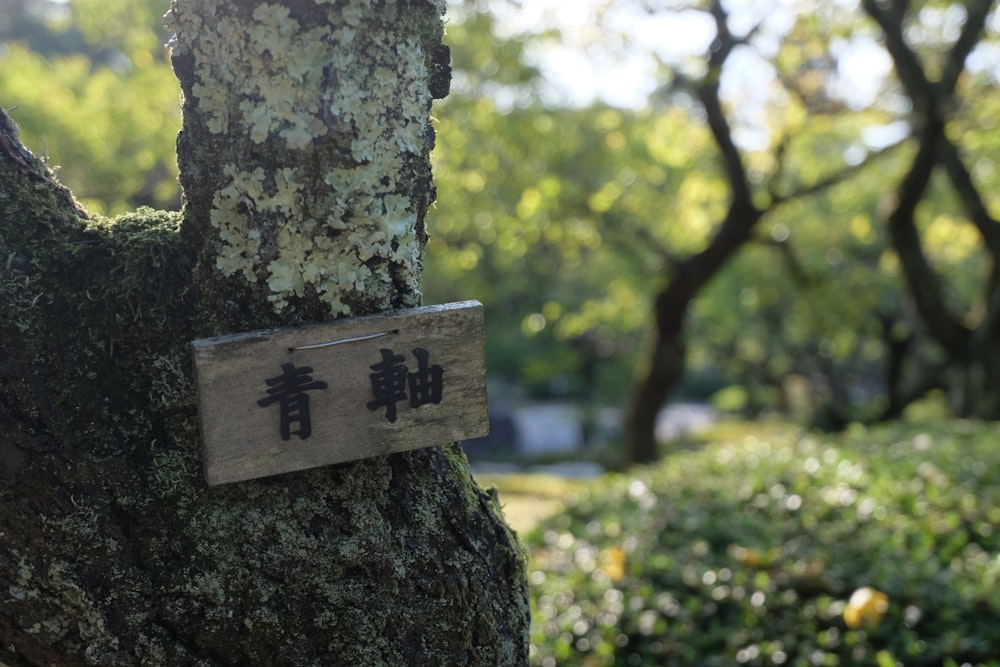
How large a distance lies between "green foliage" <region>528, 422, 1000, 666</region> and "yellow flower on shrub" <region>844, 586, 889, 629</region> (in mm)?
30

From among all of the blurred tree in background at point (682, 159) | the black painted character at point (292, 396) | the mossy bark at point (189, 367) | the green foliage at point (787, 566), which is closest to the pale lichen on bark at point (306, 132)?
the mossy bark at point (189, 367)

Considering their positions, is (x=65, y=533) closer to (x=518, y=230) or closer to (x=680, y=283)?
(x=518, y=230)

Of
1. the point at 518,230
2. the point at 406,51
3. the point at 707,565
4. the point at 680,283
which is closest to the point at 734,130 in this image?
the point at 680,283

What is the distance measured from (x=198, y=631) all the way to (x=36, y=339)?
640 mm

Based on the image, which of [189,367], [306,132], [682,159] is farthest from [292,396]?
[682,159]

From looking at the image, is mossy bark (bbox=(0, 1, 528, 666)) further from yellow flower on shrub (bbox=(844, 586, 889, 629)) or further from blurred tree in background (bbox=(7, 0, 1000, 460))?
blurred tree in background (bbox=(7, 0, 1000, 460))

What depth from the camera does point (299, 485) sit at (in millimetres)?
1645

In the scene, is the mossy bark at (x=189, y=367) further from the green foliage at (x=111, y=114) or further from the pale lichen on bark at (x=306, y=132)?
the green foliage at (x=111, y=114)

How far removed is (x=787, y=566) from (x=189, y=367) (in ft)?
11.2

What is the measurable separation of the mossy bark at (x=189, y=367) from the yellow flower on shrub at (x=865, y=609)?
8.48 ft

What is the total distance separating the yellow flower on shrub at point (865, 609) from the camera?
3564 millimetres

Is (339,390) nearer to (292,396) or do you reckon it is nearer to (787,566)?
(292,396)

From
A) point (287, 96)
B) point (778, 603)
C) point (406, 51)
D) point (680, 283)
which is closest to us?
point (287, 96)

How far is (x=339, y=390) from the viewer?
161 cm
